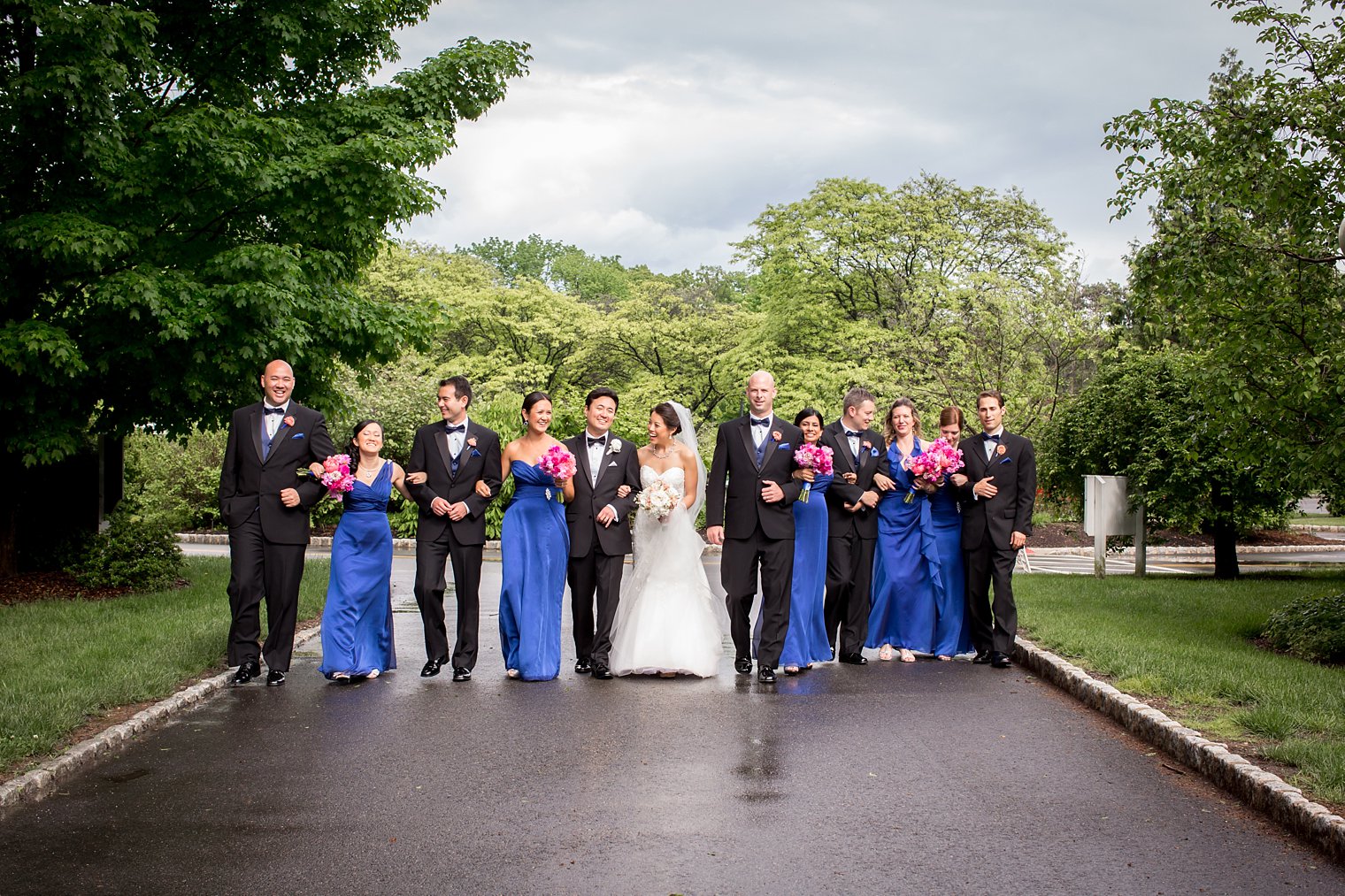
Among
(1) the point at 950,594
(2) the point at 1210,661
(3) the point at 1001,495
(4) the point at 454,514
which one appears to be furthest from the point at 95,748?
(2) the point at 1210,661

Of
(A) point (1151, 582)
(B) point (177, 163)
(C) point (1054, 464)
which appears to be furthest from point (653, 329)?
(B) point (177, 163)

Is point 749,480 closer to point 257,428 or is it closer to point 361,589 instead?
point 361,589

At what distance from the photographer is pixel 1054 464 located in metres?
21.5

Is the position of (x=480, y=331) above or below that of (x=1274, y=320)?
above

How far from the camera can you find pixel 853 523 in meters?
11.0

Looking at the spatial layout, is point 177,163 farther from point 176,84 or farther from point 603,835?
point 603,835

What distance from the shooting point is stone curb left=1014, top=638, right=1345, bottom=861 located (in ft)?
18.1

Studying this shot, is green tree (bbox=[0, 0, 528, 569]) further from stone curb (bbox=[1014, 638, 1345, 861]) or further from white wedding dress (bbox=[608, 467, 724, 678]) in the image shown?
stone curb (bbox=[1014, 638, 1345, 861])

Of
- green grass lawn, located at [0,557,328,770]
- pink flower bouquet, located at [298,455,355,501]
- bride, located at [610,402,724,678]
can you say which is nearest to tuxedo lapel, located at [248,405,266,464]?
pink flower bouquet, located at [298,455,355,501]

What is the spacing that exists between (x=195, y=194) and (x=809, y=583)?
29.2ft

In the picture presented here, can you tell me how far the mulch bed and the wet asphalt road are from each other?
2594cm

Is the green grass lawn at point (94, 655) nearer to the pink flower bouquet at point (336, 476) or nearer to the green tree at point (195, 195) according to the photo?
the pink flower bouquet at point (336, 476)

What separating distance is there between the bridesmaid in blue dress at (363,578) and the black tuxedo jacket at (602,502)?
5.00ft

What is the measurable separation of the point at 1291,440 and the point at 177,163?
12.3m
